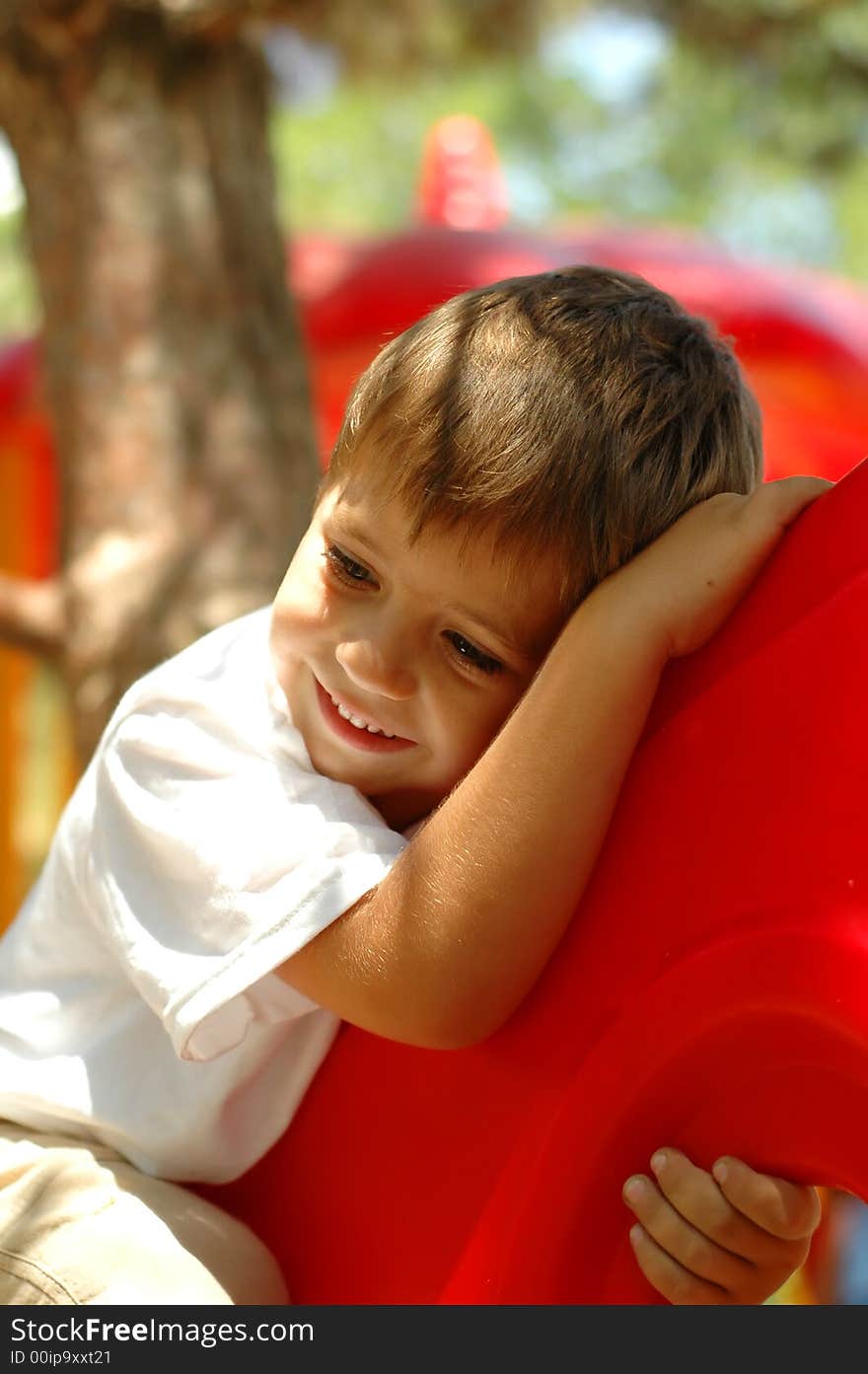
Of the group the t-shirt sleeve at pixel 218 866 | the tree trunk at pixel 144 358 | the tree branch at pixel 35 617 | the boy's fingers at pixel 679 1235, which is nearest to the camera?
the boy's fingers at pixel 679 1235

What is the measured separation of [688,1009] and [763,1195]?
0.14 m

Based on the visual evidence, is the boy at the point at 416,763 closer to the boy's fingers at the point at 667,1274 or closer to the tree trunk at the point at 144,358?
the boy's fingers at the point at 667,1274

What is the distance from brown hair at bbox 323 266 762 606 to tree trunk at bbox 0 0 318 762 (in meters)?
1.29

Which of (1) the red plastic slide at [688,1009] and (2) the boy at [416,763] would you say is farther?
(2) the boy at [416,763]

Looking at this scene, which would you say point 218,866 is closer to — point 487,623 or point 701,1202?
point 487,623

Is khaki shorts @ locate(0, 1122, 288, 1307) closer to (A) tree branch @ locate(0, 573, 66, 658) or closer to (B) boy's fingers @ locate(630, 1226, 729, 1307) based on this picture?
(B) boy's fingers @ locate(630, 1226, 729, 1307)

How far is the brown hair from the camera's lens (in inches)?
46.8

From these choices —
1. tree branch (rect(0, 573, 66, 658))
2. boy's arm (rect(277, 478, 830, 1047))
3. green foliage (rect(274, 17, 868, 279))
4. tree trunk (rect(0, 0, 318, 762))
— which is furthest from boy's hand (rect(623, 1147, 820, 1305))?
green foliage (rect(274, 17, 868, 279))

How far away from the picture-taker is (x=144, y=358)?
8.59 ft

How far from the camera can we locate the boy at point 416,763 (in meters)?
1.10

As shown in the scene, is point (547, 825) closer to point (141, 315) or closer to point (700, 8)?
point (141, 315)

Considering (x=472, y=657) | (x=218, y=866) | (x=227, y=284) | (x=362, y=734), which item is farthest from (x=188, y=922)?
(x=227, y=284)

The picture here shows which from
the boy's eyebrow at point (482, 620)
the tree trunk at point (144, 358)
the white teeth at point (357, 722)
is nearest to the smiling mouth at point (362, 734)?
the white teeth at point (357, 722)

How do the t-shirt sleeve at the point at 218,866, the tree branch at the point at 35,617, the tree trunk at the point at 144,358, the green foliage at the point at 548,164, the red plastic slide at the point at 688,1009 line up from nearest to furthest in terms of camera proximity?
the red plastic slide at the point at 688,1009 → the t-shirt sleeve at the point at 218,866 → the tree trunk at the point at 144,358 → the tree branch at the point at 35,617 → the green foliage at the point at 548,164
